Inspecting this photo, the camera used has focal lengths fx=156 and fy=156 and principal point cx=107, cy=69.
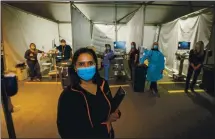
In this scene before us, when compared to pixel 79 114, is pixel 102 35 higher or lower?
higher

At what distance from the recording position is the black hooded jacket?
2.62 ft

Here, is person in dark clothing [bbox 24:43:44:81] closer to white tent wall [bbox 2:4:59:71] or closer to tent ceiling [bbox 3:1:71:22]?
white tent wall [bbox 2:4:59:71]

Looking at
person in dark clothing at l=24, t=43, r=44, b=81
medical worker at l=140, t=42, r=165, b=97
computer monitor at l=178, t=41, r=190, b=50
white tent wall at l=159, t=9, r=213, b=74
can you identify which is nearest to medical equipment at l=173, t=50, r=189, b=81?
computer monitor at l=178, t=41, r=190, b=50

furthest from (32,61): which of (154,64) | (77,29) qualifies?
(154,64)

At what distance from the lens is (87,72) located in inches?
39.8

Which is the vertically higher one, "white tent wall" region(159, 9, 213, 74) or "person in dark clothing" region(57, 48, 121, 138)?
"white tent wall" region(159, 9, 213, 74)

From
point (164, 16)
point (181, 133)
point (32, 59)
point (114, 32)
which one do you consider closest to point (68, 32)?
point (114, 32)

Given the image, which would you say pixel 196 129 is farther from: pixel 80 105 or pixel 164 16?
pixel 164 16

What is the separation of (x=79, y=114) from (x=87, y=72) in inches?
11.7

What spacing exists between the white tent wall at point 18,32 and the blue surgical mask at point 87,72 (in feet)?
11.9

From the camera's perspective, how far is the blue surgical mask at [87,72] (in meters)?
0.99

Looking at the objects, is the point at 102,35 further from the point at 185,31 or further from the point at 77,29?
the point at 185,31

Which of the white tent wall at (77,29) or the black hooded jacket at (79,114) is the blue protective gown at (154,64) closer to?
the white tent wall at (77,29)

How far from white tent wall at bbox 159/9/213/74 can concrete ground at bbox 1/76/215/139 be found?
2.11m
